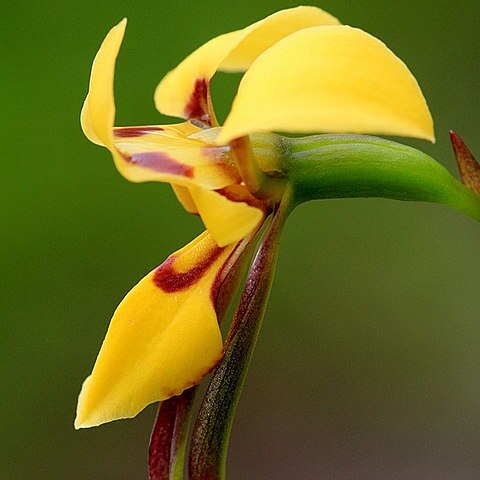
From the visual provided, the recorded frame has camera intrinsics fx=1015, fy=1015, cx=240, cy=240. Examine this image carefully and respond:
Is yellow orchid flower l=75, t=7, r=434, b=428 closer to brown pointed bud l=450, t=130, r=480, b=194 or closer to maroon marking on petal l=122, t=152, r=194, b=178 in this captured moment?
maroon marking on petal l=122, t=152, r=194, b=178

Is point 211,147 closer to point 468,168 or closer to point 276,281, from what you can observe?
point 468,168

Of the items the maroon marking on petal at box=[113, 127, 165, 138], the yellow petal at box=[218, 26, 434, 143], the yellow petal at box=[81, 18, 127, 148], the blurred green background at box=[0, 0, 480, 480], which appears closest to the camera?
the yellow petal at box=[218, 26, 434, 143]

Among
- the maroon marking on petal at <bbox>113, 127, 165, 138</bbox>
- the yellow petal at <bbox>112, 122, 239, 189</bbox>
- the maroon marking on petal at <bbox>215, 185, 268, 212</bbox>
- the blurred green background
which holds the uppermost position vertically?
the maroon marking on petal at <bbox>113, 127, 165, 138</bbox>

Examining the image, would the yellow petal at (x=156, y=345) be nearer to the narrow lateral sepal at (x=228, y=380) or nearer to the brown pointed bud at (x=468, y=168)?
the narrow lateral sepal at (x=228, y=380)

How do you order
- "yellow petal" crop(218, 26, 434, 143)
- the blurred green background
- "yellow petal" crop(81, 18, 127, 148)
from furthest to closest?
the blurred green background
"yellow petal" crop(81, 18, 127, 148)
"yellow petal" crop(218, 26, 434, 143)

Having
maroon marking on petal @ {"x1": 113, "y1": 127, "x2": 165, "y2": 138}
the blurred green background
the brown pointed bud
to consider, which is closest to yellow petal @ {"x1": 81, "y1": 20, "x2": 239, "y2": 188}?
maroon marking on petal @ {"x1": 113, "y1": 127, "x2": 165, "y2": 138}

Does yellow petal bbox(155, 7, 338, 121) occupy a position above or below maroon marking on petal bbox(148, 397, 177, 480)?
above

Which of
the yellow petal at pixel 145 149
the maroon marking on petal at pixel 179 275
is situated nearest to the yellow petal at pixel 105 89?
the yellow petal at pixel 145 149

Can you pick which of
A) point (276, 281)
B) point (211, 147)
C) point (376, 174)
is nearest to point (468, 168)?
point (376, 174)
